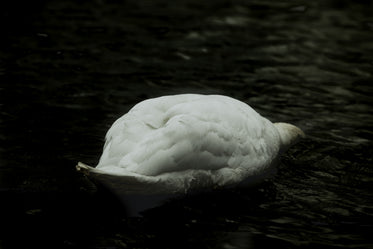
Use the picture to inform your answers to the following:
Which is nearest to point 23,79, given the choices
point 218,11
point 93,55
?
point 93,55

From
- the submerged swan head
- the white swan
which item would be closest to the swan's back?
the white swan

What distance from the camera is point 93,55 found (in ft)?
33.8

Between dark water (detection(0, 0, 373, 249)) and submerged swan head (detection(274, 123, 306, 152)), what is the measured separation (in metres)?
0.15

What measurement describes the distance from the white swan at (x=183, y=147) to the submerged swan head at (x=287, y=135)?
0.55 meters

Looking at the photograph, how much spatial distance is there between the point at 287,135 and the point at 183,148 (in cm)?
184

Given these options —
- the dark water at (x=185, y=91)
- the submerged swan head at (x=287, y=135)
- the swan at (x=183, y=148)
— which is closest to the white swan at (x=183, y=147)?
the swan at (x=183, y=148)

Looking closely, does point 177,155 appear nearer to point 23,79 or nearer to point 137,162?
point 137,162

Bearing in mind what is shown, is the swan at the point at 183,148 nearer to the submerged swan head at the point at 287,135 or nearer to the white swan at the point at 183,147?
the white swan at the point at 183,147

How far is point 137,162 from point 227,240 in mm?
926

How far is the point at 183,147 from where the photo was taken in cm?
581

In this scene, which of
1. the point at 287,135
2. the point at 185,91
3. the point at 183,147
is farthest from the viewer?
the point at 185,91

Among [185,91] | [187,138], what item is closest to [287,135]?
[187,138]

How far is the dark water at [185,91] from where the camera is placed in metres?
5.64

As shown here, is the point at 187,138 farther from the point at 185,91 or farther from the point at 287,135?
the point at 185,91
